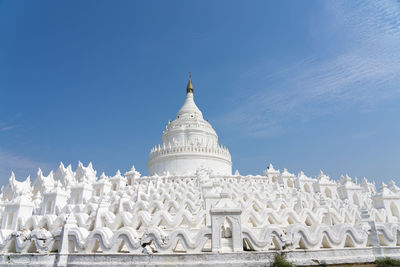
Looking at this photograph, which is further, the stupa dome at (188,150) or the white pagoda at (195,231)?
the stupa dome at (188,150)

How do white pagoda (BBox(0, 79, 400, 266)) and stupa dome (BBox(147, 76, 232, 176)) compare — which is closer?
white pagoda (BBox(0, 79, 400, 266))

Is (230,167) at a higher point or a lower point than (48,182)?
higher

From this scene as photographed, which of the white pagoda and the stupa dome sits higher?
the stupa dome

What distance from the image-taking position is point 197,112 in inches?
1989

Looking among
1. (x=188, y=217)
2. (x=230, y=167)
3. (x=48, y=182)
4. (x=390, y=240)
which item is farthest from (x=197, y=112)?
(x=390, y=240)

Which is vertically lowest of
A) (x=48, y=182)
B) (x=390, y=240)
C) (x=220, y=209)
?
(x=390, y=240)

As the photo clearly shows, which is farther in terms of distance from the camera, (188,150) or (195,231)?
(188,150)

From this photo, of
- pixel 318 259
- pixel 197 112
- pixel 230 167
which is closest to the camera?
pixel 318 259

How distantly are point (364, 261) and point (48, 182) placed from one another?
109ft

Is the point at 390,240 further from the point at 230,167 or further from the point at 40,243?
the point at 230,167

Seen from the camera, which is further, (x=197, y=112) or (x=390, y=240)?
(x=197, y=112)

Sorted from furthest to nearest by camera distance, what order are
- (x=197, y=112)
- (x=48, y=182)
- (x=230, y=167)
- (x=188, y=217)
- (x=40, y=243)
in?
(x=197, y=112) < (x=230, y=167) < (x=48, y=182) < (x=188, y=217) < (x=40, y=243)

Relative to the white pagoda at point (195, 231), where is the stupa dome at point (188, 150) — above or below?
above

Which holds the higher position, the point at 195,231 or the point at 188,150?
the point at 188,150
